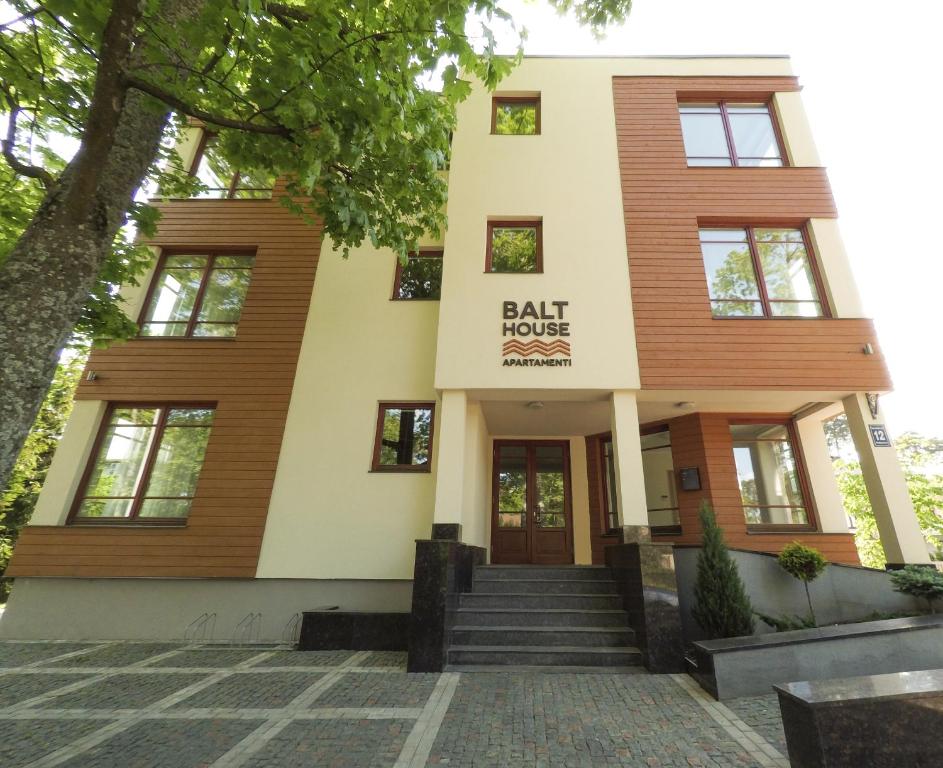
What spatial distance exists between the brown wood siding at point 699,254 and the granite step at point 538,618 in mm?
3441

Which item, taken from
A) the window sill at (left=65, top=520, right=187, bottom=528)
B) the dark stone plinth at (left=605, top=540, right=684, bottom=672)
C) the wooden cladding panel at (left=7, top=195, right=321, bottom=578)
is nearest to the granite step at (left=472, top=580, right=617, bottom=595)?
the dark stone plinth at (left=605, top=540, right=684, bottom=672)

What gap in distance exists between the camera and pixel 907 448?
21234 mm

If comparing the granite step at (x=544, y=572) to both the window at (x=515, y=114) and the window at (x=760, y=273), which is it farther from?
the window at (x=515, y=114)

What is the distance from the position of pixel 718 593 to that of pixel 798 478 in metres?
3.66

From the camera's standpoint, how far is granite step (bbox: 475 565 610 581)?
245 inches

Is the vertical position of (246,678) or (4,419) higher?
(4,419)

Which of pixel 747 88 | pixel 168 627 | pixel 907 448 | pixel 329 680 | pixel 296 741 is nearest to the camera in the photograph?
pixel 296 741

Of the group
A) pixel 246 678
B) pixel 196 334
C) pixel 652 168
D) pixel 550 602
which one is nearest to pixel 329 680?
pixel 246 678

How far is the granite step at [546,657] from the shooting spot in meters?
4.94

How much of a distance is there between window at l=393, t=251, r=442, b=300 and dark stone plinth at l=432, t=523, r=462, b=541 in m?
4.28

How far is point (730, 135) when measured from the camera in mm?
8750

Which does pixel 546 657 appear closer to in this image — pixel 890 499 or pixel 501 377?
pixel 501 377

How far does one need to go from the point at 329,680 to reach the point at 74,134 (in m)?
7.37

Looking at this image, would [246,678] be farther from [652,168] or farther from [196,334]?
[652,168]
